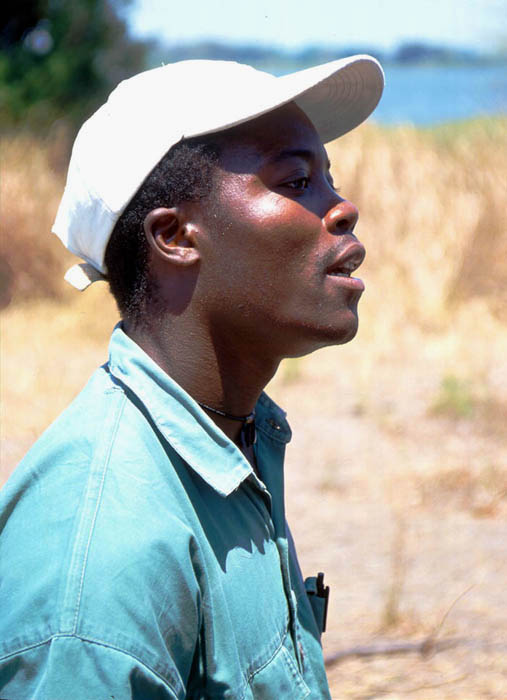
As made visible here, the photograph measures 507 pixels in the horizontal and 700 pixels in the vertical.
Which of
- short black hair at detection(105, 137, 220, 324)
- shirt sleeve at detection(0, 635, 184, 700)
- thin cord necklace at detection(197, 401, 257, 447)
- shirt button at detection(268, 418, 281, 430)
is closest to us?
shirt sleeve at detection(0, 635, 184, 700)

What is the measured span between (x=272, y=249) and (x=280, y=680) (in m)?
0.70

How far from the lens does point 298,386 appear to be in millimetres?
7578

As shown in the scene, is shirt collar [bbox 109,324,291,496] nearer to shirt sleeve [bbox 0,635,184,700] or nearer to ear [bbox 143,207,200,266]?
ear [bbox 143,207,200,266]

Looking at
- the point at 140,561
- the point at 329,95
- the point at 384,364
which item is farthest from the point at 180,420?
the point at 384,364

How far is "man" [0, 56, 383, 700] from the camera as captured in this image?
1.31m

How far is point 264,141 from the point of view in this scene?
5.55 ft

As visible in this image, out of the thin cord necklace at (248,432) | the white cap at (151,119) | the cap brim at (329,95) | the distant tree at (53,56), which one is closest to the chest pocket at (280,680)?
the thin cord necklace at (248,432)

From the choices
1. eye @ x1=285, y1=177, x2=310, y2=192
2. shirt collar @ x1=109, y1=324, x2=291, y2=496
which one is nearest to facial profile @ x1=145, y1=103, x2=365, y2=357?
eye @ x1=285, y1=177, x2=310, y2=192

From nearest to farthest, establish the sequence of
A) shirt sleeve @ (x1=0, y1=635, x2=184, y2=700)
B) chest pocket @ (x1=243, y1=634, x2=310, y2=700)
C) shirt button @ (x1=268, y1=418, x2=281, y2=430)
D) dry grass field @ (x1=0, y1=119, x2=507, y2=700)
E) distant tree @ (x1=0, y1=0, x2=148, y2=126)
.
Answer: shirt sleeve @ (x1=0, y1=635, x2=184, y2=700) < chest pocket @ (x1=243, y1=634, x2=310, y2=700) < shirt button @ (x1=268, y1=418, x2=281, y2=430) < dry grass field @ (x1=0, y1=119, x2=507, y2=700) < distant tree @ (x1=0, y1=0, x2=148, y2=126)

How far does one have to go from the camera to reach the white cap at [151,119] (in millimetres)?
1610

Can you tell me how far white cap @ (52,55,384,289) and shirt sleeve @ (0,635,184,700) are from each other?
721 mm

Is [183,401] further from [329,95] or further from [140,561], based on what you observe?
[329,95]

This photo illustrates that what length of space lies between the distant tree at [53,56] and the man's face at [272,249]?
12.2 metres

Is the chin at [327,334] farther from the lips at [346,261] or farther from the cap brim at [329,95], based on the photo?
the cap brim at [329,95]
